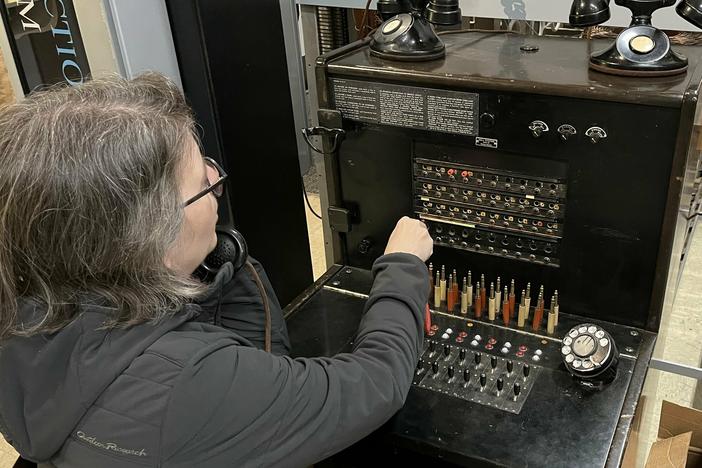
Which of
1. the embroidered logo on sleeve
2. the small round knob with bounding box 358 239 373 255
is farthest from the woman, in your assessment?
the small round knob with bounding box 358 239 373 255

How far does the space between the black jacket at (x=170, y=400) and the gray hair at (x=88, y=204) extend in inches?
1.1

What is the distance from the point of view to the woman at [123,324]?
79 cm

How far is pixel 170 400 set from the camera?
31.0 inches

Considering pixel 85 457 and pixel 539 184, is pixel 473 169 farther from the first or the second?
pixel 85 457

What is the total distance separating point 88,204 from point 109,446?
0.29 meters

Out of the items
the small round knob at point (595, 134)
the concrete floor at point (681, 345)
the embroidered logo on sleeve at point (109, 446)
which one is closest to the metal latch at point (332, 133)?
the small round knob at point (595, 134)

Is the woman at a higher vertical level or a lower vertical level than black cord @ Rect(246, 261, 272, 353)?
higher

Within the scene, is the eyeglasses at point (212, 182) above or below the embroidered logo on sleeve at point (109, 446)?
above

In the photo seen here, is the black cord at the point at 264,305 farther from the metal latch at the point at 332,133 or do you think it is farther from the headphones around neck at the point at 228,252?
the metal latch at the point at 332,133

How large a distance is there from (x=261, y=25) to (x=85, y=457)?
4.15 feet

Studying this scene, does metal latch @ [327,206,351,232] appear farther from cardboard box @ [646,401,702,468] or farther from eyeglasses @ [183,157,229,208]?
cardboard box @ [646,401,702,468]

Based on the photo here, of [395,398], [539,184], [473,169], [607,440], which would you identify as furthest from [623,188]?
[395,398]

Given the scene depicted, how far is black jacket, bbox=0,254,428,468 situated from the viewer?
0.79 m

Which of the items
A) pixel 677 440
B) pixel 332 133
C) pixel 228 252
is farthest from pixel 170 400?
pixel 677 440
